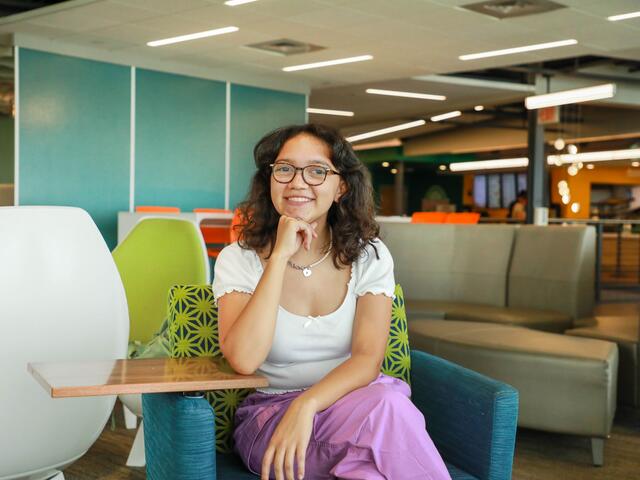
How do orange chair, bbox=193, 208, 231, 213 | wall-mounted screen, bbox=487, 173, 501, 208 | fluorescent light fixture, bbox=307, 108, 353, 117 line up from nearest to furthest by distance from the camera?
orange chair, bbox=193, 208, 231, 213
fluorescent light fixture, bbox=307, 108, 353, 117
wall-mounted screen, bbox=487, 173, 501, 208

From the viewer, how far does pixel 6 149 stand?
923 centimetres

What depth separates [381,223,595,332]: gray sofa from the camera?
476cm

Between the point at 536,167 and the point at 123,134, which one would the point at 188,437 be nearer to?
the point at 123,134

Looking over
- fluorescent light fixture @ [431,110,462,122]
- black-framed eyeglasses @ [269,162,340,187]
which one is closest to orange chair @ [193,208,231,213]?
fluorescent light fixture @ [431,110,462,122]

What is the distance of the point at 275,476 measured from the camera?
1630mm

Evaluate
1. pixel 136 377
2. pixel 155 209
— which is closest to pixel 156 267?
pixel 136 377

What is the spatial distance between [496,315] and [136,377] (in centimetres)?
333

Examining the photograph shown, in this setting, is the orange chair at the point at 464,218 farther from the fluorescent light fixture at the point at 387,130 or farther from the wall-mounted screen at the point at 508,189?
the wall-mounted screen at the point at 508,189

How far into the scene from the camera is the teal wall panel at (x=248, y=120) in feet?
37.0

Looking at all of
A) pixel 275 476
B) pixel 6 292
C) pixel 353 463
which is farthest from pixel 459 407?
pixel 6 292

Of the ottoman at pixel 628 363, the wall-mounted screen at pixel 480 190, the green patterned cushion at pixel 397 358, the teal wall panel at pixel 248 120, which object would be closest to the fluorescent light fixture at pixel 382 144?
the wall-mounted screen at pixel 480 190

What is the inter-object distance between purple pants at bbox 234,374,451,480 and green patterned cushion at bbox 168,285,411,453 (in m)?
0.31

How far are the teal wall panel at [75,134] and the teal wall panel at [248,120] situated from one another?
1.71 m

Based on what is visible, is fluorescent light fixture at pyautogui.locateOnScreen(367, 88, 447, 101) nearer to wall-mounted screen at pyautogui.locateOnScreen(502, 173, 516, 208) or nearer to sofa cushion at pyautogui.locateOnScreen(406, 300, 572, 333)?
sofa cushion at pyautogui.locateOnScreen(406, 300, 572, 333)
